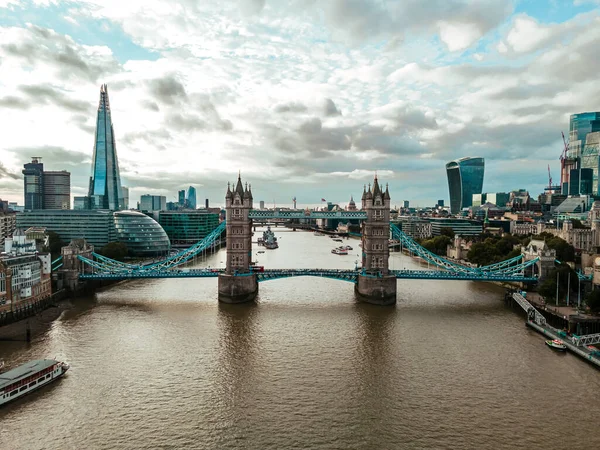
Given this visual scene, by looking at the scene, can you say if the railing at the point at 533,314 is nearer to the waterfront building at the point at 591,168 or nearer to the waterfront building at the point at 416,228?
the waterfront building at the point at 416,228

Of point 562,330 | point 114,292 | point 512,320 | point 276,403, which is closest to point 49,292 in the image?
point 114,292

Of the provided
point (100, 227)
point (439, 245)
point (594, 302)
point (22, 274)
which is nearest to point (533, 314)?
point (594, 302)

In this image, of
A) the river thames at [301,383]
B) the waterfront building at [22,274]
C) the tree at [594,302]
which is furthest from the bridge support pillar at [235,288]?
the tree at [594,302]

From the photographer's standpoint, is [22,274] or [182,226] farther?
[182,226]

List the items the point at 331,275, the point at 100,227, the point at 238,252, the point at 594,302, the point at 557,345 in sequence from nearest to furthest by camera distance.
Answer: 1. the point at 557,345
2. the point at 594,302
3. the point at 238,252
4. the point at 331,275
5. the point at 100,227

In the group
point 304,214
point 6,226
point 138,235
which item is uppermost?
point 304,214

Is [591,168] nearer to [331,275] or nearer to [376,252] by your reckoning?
[376,252]

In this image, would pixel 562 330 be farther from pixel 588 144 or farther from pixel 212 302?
pixel 588 144
